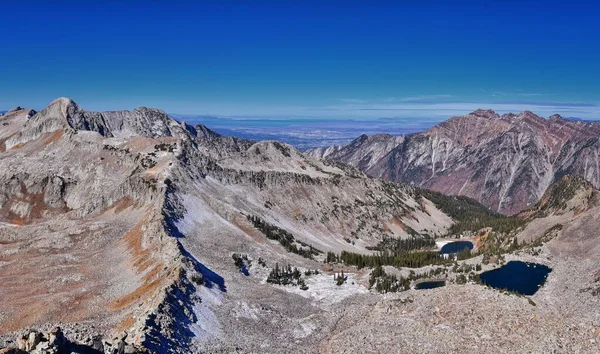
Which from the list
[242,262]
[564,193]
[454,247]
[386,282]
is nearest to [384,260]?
[386,282]

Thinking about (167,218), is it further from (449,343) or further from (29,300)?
(449,343)

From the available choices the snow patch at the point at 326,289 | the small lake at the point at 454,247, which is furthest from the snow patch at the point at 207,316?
the small lake at the point at 454,247

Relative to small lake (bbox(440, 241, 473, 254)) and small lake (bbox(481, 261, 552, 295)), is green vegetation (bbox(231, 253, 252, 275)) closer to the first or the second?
small lake (bbox(481, 261, 552, 295))

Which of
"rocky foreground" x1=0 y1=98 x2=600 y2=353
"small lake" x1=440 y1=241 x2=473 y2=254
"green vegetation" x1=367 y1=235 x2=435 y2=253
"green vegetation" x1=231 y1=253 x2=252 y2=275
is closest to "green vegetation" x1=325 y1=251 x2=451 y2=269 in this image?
"rocky foreground" x1=0 y1=98 x2=600 y2=353

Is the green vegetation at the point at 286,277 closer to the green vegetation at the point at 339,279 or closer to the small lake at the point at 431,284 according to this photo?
the green vegetation at the point at 339,279

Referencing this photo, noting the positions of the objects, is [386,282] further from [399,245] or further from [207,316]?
[399,245]

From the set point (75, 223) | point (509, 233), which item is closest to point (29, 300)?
point (75, 223)
